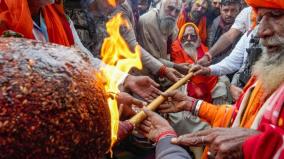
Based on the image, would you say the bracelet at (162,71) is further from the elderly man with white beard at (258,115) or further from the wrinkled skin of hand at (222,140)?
the wrinkled skin of hand at (222,140)

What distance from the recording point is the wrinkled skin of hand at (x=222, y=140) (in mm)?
2236

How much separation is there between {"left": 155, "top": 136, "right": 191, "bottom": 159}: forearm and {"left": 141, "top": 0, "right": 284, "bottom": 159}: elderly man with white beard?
0.15 ft

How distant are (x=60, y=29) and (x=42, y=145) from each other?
2.07m

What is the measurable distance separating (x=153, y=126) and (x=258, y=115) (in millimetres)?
705

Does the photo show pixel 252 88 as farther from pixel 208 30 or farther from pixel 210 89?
pixel 208 30

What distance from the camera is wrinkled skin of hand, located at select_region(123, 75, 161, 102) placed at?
11.5 ft

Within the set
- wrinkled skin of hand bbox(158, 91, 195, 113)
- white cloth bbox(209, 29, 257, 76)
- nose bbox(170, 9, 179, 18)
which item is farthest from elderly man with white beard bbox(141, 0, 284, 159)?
nose bbox(170, 9, 179, 18)

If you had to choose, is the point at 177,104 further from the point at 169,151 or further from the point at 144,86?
the point at 169,151

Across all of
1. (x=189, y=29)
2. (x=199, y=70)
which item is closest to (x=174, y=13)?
(x=189, y=29)

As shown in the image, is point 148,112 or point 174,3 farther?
point 174,3

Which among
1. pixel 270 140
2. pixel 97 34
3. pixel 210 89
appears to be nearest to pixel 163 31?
pixel 210 89

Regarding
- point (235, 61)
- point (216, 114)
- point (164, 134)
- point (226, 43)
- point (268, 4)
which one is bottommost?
point (226, 43)

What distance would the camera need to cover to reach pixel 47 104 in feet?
3.56

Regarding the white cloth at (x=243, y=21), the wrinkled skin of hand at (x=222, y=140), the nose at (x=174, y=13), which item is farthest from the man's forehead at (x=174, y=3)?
the wrinkled skin of hand at (x=222, y=140)
